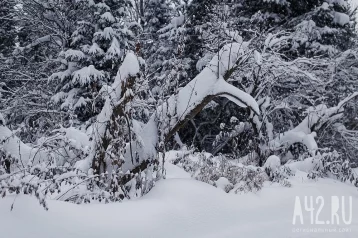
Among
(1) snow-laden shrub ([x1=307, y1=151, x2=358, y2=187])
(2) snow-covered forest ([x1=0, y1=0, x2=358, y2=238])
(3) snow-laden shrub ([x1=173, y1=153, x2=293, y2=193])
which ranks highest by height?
(2) snow-covered forest ([x1=0, y1=0, x2=358, y2=238])

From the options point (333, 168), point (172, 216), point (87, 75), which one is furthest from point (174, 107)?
point (87, 75)

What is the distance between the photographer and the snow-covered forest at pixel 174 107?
429 cm

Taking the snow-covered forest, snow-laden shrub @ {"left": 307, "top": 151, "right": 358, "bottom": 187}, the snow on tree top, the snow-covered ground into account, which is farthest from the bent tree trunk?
the snow on tree top

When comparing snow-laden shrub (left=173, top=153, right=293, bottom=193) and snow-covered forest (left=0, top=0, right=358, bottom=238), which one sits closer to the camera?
snow-covered forest (left=0, top=0, right=358, bottom=238)

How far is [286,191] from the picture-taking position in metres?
5.24

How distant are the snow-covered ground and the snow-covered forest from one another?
0.11 feet

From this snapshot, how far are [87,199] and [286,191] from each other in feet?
10.4

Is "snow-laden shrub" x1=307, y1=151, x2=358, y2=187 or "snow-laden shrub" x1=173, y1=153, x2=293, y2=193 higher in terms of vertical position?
"snow-laden shrub" x1=173, y1=153, x2=293, y2=193

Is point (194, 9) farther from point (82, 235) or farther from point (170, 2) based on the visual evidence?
point (82, 235)

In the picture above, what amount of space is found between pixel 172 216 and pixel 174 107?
211 cm

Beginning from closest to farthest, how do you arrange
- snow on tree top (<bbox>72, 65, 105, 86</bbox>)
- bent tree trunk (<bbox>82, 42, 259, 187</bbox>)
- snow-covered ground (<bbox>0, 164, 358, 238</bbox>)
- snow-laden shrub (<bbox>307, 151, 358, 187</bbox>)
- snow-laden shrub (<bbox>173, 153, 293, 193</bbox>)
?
snow-covered ground (<bbox>0, 164, 358, 238</bbox>), bent tree trunk (<bbox>82, 42, 259, 187</bbox>), snow-laden shrub (<bbox>173, 153, 293, 193</bbox>), snow-laden shrub (<bbox>307, 151, 358, 187</bbox>), snow on tree top (<bbox>72, 65, 105, 86</bbox>)

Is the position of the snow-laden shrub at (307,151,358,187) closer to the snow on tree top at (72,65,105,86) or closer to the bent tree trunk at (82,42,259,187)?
the bent tree trunk at (82,42,259,187)

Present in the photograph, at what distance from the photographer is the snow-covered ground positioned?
2930 millimetres

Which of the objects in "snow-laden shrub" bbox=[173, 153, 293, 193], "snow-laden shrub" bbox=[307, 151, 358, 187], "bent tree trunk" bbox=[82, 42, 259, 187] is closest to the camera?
"bent tree trunk" bbox=[82, 42, 259, 187]
